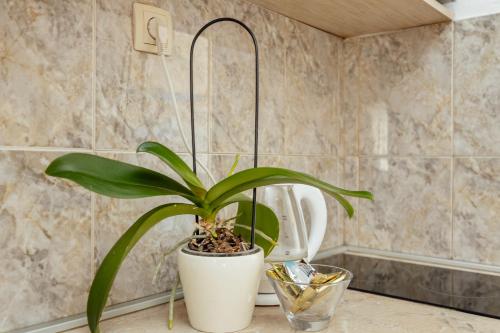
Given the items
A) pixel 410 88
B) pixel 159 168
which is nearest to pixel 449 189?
pixel 410 88

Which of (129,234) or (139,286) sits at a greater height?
(129,234)

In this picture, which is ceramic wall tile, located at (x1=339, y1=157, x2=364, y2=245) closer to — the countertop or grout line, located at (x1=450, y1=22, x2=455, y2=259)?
grout line, located at (x1=450, y1=22, x2=455, y2=259)

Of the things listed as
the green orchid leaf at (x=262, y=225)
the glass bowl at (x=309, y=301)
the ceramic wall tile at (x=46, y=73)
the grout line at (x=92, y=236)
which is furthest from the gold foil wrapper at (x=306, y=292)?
the ceramic wall tile at (x=46, y=73)

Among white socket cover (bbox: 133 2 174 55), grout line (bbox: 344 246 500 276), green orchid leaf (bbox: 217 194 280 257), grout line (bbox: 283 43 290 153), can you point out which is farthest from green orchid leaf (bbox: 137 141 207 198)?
grout line (bbox: 344 246 500 276)

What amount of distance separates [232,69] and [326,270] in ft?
1.68

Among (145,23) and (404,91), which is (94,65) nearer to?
(145,23)

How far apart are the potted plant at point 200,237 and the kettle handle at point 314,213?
0.85 feet

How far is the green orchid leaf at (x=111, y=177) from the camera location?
65 centimetres

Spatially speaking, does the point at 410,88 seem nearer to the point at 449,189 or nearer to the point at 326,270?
the point at 449,189

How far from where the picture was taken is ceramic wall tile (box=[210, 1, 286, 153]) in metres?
1.09

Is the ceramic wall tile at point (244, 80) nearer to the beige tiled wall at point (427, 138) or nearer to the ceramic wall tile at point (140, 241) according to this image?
the ceramic wall tile at point (140, 241)

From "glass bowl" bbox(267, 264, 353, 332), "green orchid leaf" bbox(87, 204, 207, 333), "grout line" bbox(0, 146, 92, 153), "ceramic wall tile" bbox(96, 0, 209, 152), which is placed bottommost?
"glass bowl" bbox(267, 264, 353, 332)

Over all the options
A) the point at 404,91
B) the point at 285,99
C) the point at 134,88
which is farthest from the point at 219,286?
the point at 404,91

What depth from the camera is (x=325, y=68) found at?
1.45 metres
